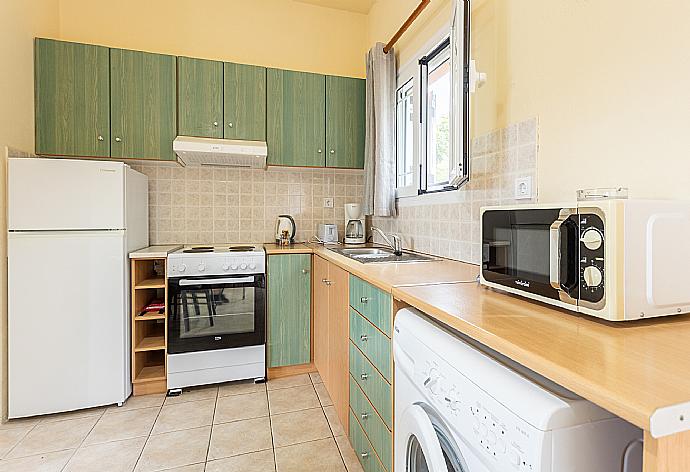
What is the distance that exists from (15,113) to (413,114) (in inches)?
92.9

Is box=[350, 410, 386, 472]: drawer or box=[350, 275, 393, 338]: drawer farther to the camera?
box=[350, 410, 386, 472]: drawer

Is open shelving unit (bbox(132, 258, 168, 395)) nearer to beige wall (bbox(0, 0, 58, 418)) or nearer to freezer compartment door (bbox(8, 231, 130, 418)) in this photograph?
freezer compartment door (bbox(8, 231, 130, 418))

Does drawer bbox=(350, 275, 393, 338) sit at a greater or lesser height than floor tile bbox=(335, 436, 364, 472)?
greater

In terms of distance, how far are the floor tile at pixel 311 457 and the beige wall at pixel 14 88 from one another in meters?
1.56

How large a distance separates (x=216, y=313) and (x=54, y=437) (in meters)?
0.97

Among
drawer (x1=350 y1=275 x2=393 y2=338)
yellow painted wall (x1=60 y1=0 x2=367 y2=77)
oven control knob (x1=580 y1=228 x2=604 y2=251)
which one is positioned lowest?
drawer (x1=350 y1=275 x2=393 y2=338)

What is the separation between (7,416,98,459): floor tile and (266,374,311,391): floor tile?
0.99 m

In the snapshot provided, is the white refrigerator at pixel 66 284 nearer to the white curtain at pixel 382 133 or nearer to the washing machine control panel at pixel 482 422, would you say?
the white curtain at pixel 382 133

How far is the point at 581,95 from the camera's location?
127 centimetres

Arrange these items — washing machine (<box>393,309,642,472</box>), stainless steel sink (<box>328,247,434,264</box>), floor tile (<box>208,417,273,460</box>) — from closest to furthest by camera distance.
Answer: washing machine (<box>393,309,642,472</box>), floor tile (<box>208,417,273,460</box>), stainless steel sink (<box>328,247,434,264</box>)

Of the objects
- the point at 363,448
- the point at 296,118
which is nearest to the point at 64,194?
the point at 296,118

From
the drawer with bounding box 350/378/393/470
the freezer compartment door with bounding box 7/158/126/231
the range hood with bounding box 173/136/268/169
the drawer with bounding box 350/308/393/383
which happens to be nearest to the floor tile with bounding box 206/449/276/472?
the drawer with bounding box 350/378/393/470

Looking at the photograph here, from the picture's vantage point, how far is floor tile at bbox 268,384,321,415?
220cm

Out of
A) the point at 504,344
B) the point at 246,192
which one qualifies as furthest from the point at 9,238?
the point at 504,344
